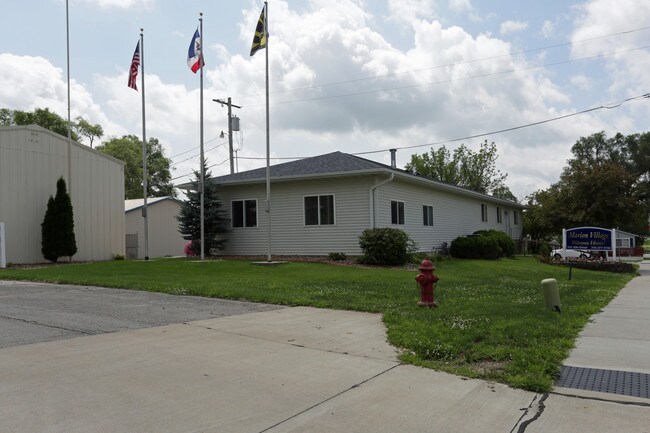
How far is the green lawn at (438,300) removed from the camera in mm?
6152

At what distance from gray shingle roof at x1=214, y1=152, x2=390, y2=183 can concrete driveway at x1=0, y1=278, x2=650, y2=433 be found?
1482cm

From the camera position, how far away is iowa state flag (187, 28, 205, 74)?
20812 mm

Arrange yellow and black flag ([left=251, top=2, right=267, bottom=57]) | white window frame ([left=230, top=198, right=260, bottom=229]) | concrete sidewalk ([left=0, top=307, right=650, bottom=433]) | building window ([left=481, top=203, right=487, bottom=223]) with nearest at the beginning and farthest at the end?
concrete sidewalk ([left=0, top=307, right=650, bottom=433])
yellow and black flag ([left=251, top=2, right=267, bottom=57])
white window frame ([left=230, top=198, right=260, bottom=229])
building window ([left=481, top=203, right=487, bottom=223])

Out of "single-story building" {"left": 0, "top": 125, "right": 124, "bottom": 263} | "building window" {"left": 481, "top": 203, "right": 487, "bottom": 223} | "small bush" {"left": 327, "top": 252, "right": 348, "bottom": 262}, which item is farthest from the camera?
"building window" {"left": 481, "top": 203, "right": 487, "bottom": 223}

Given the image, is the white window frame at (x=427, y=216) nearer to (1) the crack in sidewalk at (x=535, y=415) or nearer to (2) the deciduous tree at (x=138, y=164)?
(1) the crack in sidewalk at (x=535, y=415)

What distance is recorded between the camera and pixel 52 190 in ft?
77.3

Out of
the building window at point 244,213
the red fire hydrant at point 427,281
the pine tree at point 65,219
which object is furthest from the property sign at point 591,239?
the pine tree at point 65,219

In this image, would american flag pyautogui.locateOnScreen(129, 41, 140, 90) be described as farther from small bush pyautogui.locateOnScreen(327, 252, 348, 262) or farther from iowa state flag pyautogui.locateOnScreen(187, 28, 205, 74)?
small bush pyautogui.locateOnScreen(327, 252, 348, 262)

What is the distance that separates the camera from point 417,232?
24.4 metres

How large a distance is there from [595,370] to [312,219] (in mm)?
17227

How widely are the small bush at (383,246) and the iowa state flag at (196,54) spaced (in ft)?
30.1

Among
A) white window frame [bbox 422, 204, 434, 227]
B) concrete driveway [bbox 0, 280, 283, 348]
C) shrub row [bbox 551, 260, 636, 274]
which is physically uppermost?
white window frame [bbox 422, 204, 434, 227]

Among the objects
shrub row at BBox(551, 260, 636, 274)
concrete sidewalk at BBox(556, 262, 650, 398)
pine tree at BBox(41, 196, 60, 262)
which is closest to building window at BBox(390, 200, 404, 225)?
shrub row at BBox(551, 260, 636, 274)

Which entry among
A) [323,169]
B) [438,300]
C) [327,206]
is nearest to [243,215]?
[327,206]
